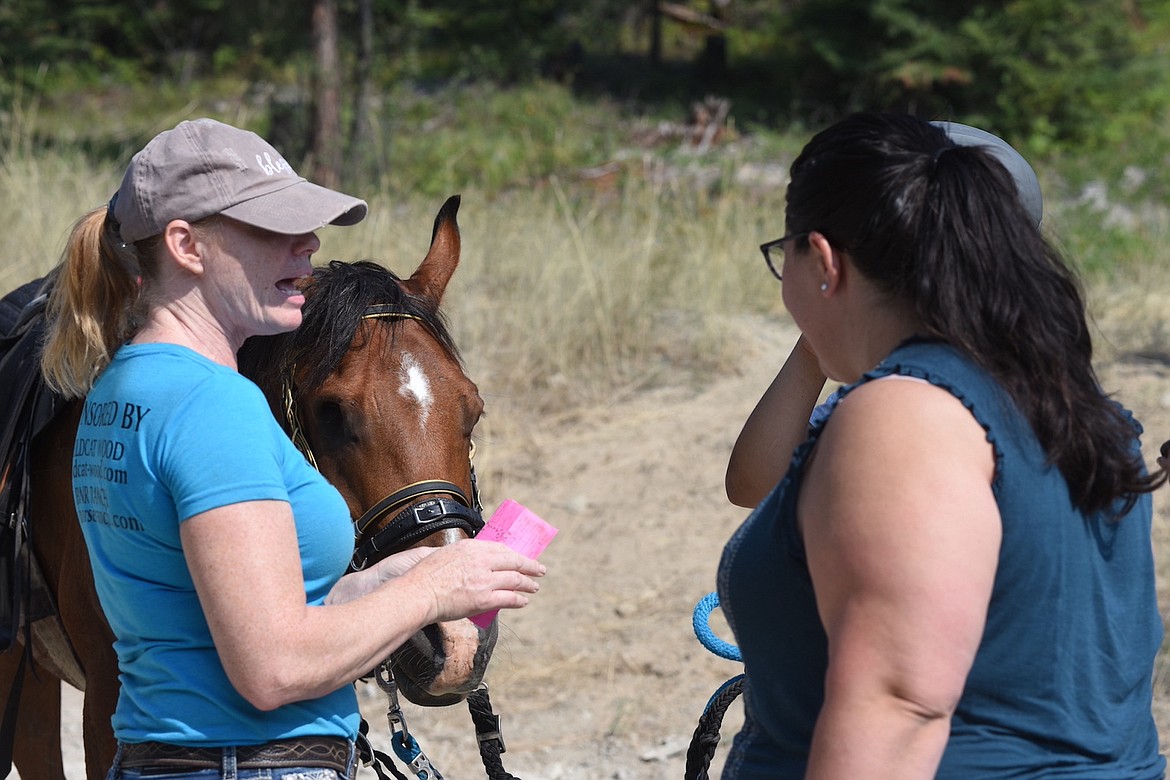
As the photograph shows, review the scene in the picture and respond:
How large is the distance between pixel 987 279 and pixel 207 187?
1.07 metres

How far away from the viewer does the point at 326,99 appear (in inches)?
517

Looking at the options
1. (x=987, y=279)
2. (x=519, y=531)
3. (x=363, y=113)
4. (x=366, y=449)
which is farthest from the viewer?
(x=363, y=113)

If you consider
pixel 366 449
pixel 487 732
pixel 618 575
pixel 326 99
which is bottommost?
pixel 618 575

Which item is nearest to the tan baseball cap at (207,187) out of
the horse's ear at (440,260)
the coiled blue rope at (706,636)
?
the horse's ear at (440,260)

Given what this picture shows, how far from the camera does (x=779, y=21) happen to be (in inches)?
721

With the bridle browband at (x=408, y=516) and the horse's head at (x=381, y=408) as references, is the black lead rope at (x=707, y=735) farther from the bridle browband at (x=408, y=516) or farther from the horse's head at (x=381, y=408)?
the bridle browband at (x=408, y=516)

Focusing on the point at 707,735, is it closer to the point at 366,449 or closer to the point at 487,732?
the point at 487,732

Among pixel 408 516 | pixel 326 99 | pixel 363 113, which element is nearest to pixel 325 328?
pixel 408 516

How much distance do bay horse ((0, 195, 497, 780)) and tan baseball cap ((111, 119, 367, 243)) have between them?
0.69m

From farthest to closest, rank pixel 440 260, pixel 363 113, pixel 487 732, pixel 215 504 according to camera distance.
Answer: pixel 363 113, pixel 440 260, pixel 487 732, pixel 215 504

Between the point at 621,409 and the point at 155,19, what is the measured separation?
18.9m

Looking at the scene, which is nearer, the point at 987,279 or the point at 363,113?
the point at 987,279

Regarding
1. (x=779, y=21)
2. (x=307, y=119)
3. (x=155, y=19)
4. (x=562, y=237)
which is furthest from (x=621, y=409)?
(x=155, y=19)

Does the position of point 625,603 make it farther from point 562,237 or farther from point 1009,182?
point 1009,182
